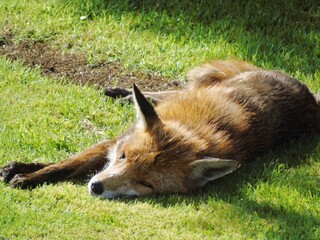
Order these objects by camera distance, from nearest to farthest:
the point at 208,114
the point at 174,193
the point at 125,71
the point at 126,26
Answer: the point at 174,193 < the point at 208,114 < the point at 125,71 < the point at 126,26

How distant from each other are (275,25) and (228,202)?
4258 millimetres

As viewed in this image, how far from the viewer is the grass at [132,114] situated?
6270 mm

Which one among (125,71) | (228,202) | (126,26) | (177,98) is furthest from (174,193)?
(126,26)

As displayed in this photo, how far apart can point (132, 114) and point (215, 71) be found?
3.29 feet

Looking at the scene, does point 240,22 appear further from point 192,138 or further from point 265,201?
point 265,201

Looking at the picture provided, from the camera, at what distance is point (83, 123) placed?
812cm

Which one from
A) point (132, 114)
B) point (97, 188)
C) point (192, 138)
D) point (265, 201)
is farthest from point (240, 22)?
point (97, 188)

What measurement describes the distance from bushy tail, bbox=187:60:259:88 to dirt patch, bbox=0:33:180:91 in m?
0.59

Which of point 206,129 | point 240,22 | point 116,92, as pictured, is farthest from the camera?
point 240,22

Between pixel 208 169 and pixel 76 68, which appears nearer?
pixel 208 169

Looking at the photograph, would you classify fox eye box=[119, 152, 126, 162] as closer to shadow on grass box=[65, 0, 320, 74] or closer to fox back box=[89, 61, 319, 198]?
fox back box=[89, 61, 319, 198]

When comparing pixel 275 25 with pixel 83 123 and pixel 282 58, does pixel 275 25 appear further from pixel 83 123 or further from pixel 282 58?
pixel 83 123

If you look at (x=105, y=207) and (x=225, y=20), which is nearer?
(x=105, y=207)

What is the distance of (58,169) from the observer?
23.0 feet
